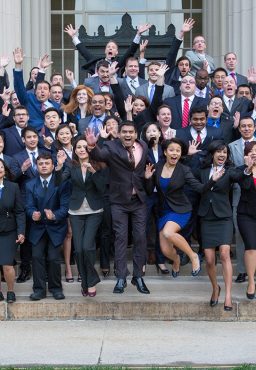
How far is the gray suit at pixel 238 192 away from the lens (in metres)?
10.2

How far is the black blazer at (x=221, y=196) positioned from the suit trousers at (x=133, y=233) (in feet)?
2.42

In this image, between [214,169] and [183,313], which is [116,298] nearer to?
[183,313]

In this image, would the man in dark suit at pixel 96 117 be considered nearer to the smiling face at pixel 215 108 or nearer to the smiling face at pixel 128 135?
the smiling face at pixel 128 135

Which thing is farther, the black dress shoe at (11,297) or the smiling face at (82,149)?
the smiling face at (82,149)

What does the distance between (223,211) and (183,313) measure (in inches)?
50.1

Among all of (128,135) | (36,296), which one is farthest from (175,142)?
(36,296)

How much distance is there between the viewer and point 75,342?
27.5ft

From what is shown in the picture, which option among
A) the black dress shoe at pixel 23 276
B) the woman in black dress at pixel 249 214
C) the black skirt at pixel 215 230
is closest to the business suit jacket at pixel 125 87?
the woman in black dress at pixel 249 214

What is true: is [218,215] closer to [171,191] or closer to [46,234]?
[171,191]

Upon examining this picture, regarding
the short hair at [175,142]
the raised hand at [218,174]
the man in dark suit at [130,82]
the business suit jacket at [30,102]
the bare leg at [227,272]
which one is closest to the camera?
the bare leg at [227,272]

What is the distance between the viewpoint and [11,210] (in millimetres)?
9711

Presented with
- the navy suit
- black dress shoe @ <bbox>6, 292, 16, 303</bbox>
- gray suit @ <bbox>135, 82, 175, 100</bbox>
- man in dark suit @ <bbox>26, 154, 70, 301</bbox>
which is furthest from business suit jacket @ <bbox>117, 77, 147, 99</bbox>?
black dress shoe @ <bbox>6, 292, 16, 303</bbox>

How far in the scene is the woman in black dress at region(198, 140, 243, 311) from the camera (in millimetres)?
9398

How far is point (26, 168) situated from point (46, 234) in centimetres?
93
